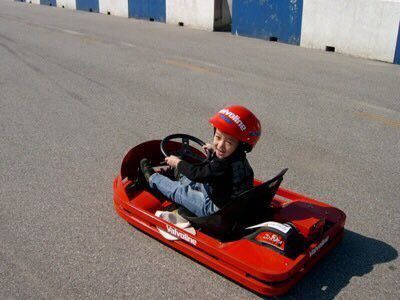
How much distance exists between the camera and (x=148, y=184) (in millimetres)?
4453

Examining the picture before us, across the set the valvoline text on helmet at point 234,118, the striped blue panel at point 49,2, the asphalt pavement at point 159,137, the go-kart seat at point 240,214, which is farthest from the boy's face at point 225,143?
the striped blue panel at point 49,2

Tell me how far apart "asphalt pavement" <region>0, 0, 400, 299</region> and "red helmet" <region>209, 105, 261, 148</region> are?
1.02 metres

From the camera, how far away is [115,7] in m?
19.6

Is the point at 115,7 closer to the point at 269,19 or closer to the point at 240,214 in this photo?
the point at 269,19

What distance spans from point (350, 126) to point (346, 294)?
3704mm

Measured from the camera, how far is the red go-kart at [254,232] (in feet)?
10.9

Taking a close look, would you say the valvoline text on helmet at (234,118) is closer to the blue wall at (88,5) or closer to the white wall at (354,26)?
the white wall at (354,26)

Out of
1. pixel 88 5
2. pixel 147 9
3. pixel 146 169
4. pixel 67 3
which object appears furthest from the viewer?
pixel 67 3

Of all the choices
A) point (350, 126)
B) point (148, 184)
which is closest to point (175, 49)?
point (350, 126)

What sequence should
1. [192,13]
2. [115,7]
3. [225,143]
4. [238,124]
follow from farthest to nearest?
[115,7] → [192,13] → [225,143] → [238,124]

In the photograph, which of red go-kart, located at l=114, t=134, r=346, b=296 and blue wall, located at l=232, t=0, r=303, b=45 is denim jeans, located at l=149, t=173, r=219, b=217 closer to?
red go-kart, located at l=114, t=134, r=346, b=296

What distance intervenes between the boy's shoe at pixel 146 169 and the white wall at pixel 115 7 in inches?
609

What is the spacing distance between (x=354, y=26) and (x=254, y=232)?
8961 millimetres

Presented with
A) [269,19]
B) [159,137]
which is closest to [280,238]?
[159,137]
